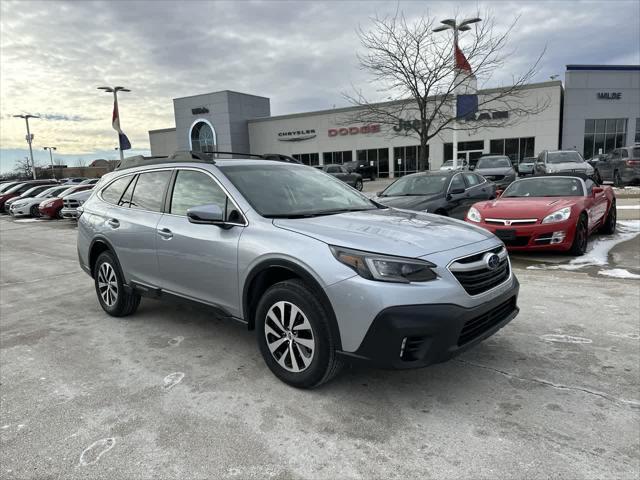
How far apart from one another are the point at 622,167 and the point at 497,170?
502cm

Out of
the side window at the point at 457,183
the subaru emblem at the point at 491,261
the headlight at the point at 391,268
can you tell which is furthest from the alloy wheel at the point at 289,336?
the side window at the point at 457,183

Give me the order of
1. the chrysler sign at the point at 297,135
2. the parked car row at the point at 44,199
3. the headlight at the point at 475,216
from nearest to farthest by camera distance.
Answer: the headlight at the point at 475,216, the parked car row at the point at 44,199, the chrysler sign at the point at 297,135

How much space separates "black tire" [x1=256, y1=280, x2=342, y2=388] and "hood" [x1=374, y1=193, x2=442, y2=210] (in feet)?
19.4

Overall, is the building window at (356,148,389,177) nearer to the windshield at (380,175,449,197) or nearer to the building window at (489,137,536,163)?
the building window at (489,137,536,163)

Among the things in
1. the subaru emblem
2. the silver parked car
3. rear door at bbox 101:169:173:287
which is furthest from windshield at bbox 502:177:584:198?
the silver parked car

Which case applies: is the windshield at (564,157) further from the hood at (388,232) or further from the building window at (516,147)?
the building window at (516,147)

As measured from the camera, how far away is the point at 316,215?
3.58 meters

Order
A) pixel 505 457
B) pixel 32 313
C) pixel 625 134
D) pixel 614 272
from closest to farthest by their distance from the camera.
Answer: pixel 505 457 → pixel 32 313 → pixel 614 272 → pixel 625 134

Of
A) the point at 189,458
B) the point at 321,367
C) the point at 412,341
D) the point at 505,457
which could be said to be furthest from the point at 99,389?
the point at 505,457

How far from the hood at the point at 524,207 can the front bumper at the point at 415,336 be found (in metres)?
5.03

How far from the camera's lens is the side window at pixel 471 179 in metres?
10.6

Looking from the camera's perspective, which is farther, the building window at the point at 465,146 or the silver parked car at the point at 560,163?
the building window at the point at 465,146

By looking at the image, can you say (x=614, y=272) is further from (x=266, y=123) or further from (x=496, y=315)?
(x=266, y=123)

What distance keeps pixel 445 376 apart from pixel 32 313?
4863 millimetres
